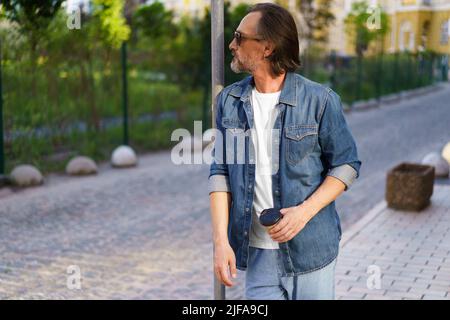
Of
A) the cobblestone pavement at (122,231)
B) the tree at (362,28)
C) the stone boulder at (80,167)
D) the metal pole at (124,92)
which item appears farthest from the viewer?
the tree at (362,28)

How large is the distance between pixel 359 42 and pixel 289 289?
27.6 m

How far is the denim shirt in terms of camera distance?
8.71 ft

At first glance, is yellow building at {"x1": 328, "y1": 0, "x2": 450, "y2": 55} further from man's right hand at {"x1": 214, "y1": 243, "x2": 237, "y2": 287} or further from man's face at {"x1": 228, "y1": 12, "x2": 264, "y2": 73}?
man's right hand at {"x1": 214, "y1": 243, "x2": 237, "y2": 287}

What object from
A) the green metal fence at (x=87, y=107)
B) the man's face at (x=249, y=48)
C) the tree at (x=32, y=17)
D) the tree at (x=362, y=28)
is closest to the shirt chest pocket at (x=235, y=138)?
the man's face at (x=249, y=48)

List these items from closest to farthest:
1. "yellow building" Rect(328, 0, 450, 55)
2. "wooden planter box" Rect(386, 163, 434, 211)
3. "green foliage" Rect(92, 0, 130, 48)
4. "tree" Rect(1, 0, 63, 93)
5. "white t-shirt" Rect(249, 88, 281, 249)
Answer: "white t-shirt" Rect(249, 88, 281, 249) → "tree" Rect(1, 0, 63, 93) → "wooden planter box" Rect(386, 163, 434, 211) → "yellow building" Rect(328, 0, 450, 55) → "green foliage" Rect(92, 0, 130, 48)

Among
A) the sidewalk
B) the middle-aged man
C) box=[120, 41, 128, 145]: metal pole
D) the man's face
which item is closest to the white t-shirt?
the middle-aged man

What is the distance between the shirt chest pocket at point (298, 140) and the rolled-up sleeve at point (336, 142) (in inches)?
1.6

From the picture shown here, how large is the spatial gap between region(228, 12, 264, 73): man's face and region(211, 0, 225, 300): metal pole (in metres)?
0.10

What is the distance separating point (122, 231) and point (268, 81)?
5.45 m

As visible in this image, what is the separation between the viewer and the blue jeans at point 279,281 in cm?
275

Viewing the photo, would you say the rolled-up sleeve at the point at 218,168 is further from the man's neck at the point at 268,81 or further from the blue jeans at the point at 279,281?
the blue jeans at the point at 279,281

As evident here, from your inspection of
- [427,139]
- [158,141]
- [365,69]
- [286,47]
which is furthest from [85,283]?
[365,69]
